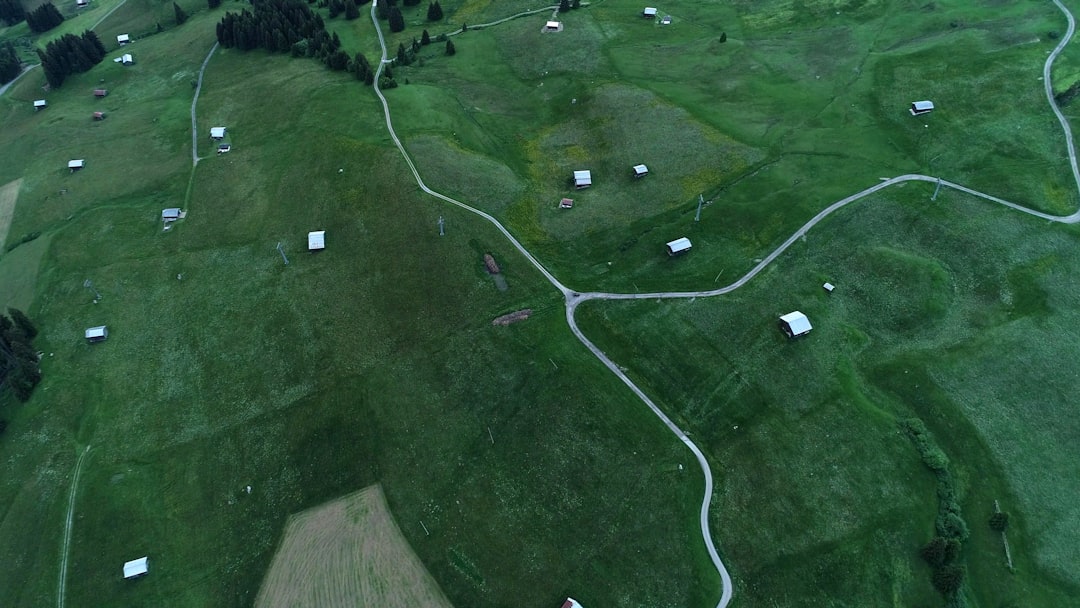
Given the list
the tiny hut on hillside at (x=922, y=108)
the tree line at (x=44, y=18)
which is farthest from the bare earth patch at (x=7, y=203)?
the tiny hut on hillside at (x=922, y=108)

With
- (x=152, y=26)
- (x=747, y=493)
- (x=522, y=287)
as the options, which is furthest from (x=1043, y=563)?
(x=152, y=26)

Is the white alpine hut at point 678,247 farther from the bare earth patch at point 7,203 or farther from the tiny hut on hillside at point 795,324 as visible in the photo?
the bare earth patch at point 7,203

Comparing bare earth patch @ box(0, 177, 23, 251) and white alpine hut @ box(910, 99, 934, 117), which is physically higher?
bare earth patch @ box(0, 177, 23, 251)

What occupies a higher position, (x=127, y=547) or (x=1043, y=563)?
(x=127, y=547)

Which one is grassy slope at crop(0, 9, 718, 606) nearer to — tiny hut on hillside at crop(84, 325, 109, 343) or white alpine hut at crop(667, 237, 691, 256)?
tiny hut on hillside at crop(84, 325, 109, 343)

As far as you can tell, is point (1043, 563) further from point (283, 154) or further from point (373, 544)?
point (283, 154)

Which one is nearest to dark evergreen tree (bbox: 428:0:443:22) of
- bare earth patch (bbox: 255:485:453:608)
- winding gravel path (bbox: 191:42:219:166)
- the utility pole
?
winding gravel path (bbox: 191:42:219:166)
